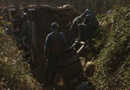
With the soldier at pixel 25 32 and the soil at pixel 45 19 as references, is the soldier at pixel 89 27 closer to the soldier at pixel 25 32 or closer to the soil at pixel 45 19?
the soldier at pixel 25 32

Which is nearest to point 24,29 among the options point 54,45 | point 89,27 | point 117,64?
point 54,45

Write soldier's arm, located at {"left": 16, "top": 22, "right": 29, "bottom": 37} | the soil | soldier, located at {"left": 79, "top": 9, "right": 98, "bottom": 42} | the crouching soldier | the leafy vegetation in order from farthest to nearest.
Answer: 1. the soil
2. soldier, located at {"left": 79, "top": 9, "right": 98, "bottom": 42}
3. soldier's arm, located at {"left": 16, "top": 22, "right": 29, "bottom": 37}
4. the crouching soldier
5. the leafy vegetation

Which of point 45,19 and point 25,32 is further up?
point 25,32

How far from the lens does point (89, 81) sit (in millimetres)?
6051

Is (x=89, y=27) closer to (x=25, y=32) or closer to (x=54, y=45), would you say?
(x=54, y=45)

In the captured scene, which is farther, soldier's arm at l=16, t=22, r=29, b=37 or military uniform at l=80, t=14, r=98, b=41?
military uniform at l=80, t=14, r=98, b=41

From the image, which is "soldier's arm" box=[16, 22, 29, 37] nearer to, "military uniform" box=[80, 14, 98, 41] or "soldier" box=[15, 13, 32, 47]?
"soldier" box=[15, 13, 32, 47]

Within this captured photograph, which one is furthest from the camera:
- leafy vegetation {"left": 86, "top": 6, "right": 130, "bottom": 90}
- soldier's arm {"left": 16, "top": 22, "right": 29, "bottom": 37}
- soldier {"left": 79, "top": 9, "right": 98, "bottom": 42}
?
soldier {"left": 79, "top": 9, "right": 98, "bottom": 42}

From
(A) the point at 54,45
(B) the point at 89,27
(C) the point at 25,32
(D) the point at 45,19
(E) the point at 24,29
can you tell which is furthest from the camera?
(D) the point at 45,19

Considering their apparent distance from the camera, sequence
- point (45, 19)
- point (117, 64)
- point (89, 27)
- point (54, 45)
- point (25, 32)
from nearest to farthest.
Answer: point (117, 64) < point (54, 45) < point (25, 32) < point (89, 27) < point (45, 19)

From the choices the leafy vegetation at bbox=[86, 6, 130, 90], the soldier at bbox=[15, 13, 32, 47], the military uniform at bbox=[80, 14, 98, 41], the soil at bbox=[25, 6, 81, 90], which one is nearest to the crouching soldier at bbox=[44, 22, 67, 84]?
the leafy vegetation at bbox=[86, 6, 130, 90]

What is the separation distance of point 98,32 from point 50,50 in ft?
9.29

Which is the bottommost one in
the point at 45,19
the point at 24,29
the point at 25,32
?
the point at 45,19

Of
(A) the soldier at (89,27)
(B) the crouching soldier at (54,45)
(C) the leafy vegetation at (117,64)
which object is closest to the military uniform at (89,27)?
(A) the soldier at (89,27)
